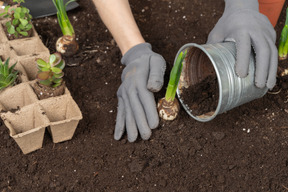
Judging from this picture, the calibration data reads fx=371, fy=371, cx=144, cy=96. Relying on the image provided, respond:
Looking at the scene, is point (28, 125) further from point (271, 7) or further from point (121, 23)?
point (271, 7)

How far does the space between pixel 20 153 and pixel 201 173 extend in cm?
85

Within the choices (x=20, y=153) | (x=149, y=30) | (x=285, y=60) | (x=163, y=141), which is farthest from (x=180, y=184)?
(x=149, y=30)

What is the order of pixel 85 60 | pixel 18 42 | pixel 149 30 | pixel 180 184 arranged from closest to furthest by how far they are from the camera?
pixel 180 184, pixel 18 42, pixel 85 60, pixel 149 30

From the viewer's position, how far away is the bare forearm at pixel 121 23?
2008 millimetres

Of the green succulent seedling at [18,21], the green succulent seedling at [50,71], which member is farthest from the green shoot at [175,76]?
the green succulent seedling at [18,21]

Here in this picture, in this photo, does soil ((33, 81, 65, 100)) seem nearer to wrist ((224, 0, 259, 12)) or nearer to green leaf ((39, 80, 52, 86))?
green leaf ((39, 80, 52, 86))

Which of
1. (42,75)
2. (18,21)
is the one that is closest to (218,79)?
(42,75)

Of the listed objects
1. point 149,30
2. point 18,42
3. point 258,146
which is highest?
point 18,42

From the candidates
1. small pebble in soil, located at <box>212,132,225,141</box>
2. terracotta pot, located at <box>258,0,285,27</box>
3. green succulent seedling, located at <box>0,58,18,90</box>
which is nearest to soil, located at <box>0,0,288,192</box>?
small pebble in soil, located at <box>212,132,225,141</box>

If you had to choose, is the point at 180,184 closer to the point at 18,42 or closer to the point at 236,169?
the point at 236,169

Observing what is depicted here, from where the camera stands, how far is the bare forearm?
2008 mm

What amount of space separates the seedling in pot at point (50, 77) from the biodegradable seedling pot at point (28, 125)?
98 mm

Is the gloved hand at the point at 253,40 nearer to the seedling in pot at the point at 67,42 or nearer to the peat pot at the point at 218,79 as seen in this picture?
the peat pot at the point at 218,79

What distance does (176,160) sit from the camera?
5.74 feet
